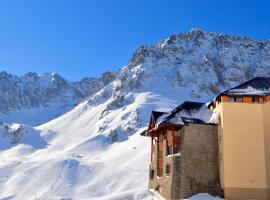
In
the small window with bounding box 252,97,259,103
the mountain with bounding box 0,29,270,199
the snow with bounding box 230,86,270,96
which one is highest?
the snow with bounding box 230,86,270,96

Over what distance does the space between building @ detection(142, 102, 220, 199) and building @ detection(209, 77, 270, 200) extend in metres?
0.93

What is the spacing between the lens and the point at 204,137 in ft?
149

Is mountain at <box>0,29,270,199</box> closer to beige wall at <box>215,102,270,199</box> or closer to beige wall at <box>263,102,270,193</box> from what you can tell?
beige wall at <box>215,102,270,199</box>

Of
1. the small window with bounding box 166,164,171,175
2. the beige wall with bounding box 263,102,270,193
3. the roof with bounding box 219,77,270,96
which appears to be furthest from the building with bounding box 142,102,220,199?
the beige wall with bounding box 263,102,270,193

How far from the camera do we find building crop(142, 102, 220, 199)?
44.2m

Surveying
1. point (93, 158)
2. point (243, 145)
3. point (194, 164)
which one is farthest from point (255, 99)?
point (93, 158)

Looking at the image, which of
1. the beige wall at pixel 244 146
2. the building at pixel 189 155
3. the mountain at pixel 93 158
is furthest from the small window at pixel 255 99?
the mountain at pixel 93 158

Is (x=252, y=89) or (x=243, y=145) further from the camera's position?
(x=252, y=89)

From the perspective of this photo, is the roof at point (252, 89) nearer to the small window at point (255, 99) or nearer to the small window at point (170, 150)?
the small window at point (255, 99)

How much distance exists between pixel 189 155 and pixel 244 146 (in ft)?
14.7

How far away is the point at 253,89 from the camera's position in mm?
46250

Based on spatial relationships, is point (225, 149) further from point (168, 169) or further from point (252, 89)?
point (252, 89)

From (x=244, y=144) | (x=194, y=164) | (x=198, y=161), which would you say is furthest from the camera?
(x=198, y=161)

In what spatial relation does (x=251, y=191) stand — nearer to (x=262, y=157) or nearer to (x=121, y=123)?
(x=262, y=157)
